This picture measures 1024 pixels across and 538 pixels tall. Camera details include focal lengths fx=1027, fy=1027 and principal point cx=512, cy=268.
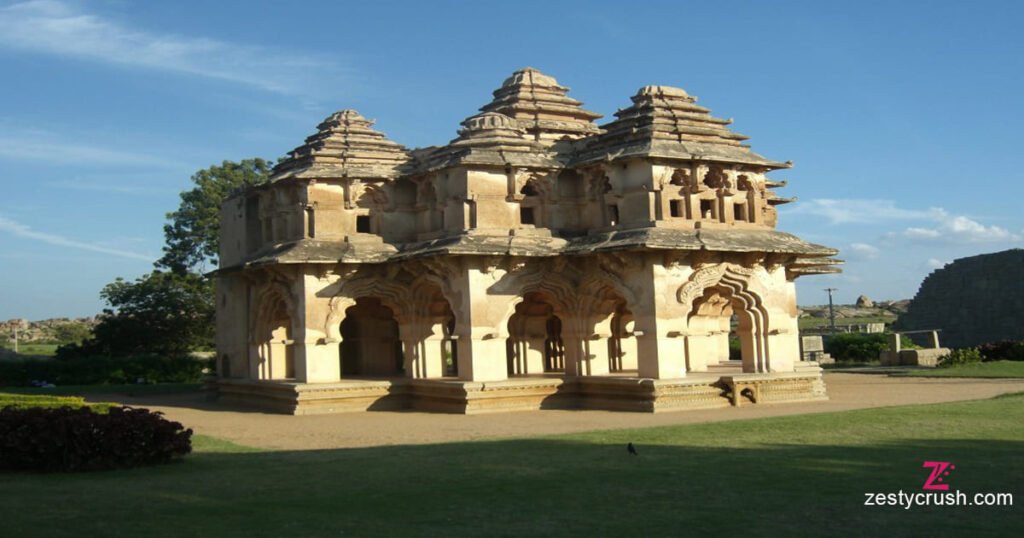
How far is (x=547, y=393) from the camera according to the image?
2138cm

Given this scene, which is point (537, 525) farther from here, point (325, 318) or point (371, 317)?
point (371, 317)

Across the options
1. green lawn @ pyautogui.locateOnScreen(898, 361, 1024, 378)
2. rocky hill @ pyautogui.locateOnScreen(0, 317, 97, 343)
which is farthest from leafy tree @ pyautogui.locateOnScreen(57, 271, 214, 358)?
rocky hill @ pyautogui.locateOnScreen(0, 317, 97, 343)

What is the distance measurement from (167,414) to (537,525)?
16753 millimetres

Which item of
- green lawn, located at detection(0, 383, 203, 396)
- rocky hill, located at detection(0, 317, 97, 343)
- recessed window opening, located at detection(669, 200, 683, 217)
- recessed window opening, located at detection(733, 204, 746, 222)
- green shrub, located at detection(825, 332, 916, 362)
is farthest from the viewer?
rocky hill, located at detection(0, 317, 97, 343)

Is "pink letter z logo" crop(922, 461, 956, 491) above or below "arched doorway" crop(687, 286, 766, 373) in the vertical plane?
below

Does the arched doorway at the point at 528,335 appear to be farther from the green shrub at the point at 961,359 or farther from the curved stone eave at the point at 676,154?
the green shrub at the point at 961,359

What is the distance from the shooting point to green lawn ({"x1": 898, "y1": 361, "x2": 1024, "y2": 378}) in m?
27.4

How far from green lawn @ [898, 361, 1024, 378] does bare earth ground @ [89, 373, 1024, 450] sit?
2.44m

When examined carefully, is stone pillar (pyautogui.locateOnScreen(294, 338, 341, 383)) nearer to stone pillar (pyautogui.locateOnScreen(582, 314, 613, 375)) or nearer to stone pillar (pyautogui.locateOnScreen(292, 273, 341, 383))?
stone pillar (pyautogui.locateOnScreen(292, 273, 341, 383))

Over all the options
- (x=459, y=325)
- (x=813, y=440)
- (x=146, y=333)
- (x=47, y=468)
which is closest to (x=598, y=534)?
(x=813, y=440)

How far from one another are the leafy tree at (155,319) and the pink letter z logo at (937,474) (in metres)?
34.0

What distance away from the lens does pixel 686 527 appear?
7.43 metres

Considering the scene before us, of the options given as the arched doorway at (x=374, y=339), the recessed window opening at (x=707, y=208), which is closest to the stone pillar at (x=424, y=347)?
the arched doorway at (x=374, y=339)

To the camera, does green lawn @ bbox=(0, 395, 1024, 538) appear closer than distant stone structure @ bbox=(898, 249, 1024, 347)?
Yes
